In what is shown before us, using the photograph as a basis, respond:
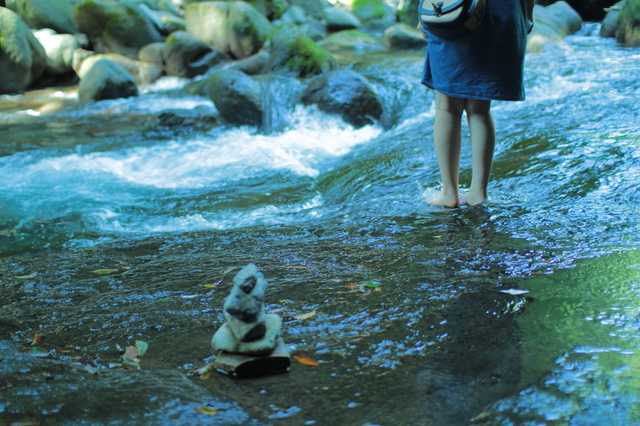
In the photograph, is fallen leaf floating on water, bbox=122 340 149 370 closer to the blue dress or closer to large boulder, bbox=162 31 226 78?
the blue dress

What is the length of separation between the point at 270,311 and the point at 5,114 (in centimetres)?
964

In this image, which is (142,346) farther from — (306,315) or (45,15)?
(45,15)

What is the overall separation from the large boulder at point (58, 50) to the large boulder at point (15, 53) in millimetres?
723

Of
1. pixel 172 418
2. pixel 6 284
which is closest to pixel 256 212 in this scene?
pixel 6 284

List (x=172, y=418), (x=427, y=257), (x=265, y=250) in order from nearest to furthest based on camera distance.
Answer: (x=172, y=418) < (x=427, y=257) < (x=265, y=250)

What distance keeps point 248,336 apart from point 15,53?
12.8 m

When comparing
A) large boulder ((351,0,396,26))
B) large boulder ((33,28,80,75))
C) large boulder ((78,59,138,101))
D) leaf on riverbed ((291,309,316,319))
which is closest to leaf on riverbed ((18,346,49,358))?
leaf on riverbed ((291,309,316,319))

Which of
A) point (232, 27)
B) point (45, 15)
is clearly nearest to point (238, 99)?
point (232, 27)

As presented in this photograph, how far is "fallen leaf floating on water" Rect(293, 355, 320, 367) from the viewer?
1627 millimetres

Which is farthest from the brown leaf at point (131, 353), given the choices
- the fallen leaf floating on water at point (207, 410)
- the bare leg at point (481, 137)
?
the bare leg at point (481, 137)

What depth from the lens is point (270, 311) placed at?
2006 millimetres

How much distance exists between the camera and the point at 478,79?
3.01 meters

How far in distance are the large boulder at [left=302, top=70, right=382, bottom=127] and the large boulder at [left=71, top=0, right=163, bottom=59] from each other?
8912 mm

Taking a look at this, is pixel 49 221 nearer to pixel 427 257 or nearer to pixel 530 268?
pixel 427 257
